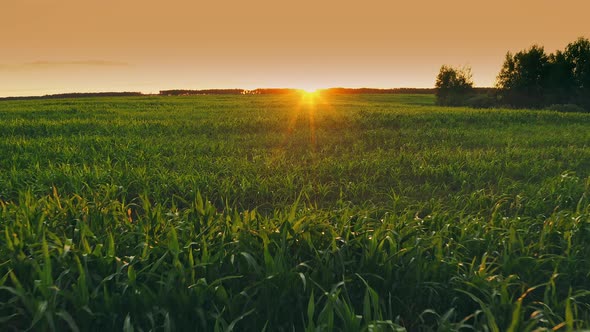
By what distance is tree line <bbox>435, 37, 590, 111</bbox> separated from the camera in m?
43.2

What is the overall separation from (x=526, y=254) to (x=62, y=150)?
9.78 m

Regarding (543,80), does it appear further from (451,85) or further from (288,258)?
(288,258)

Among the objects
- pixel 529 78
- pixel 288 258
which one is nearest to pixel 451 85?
pixel 529 78

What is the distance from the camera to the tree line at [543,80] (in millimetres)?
43250

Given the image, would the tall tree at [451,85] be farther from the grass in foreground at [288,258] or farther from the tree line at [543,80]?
the grass in foreground at [288,258]

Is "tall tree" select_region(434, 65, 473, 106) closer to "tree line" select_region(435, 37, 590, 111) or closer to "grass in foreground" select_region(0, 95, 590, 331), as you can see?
"tree line" select_region(435, 37, 590, 111)

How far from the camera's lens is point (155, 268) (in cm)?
272

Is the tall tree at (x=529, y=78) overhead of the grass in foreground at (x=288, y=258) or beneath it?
overhead

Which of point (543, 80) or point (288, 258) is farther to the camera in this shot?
point (543, 80)

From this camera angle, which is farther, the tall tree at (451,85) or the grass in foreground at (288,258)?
the tall tree at (451,85)

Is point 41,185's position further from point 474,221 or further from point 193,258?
point 474,221

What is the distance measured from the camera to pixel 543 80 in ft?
145

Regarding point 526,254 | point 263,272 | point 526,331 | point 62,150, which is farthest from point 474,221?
point 62,150

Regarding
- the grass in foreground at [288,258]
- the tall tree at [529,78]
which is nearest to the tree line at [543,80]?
the tall tree at [529,78]
